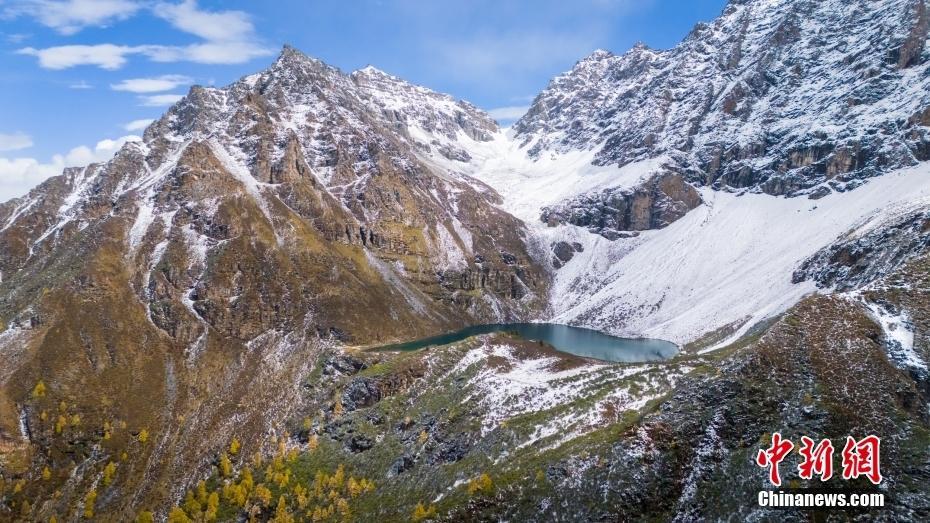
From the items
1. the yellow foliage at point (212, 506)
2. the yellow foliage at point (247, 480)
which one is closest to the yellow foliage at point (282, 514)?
the yellow foliage at point (247, 480)

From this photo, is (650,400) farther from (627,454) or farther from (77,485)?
(77,485)

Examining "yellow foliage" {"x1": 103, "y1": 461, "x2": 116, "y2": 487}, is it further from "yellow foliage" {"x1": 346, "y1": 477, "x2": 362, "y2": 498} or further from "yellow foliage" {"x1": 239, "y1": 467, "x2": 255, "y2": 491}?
"yellow foliage" {"x1": 346, "y1": 477, "x2": 362, "y2": 498}

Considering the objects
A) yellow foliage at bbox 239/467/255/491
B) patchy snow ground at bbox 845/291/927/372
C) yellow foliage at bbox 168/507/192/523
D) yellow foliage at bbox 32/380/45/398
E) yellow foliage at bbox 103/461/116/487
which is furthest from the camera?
yellow foliage at bbox 32/380/45/398

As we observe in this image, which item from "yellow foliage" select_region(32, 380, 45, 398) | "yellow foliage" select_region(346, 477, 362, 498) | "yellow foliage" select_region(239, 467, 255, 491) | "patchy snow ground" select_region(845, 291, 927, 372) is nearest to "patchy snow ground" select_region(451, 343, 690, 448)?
"yellow foliage" select_region(346, 477, 362, 498)

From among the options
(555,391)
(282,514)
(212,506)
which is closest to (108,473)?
(212,506)

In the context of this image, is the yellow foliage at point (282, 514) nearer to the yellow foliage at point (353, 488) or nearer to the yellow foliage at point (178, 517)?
the yellow foliage at point (353, 488)
